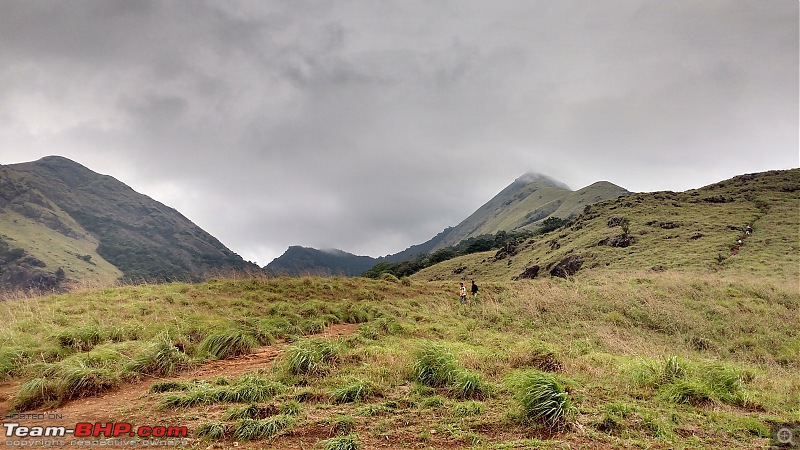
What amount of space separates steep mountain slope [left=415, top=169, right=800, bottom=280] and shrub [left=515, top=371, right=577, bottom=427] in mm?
36590

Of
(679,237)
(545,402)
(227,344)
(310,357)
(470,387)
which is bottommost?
(470,387)

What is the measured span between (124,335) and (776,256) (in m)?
54.3

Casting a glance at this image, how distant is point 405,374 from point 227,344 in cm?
520

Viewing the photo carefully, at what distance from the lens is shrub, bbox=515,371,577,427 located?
5.60 metres

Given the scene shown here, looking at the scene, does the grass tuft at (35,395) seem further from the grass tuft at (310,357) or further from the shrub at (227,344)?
the grass tuft at (310,357)

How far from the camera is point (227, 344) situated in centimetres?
964

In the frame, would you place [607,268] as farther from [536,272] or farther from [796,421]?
[796,421]

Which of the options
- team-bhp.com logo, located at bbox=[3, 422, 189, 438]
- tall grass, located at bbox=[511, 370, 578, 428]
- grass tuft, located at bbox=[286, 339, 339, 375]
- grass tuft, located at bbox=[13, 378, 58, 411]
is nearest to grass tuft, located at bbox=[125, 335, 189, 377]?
grass tuft, located at bbox=[13, 378, 58, 411]

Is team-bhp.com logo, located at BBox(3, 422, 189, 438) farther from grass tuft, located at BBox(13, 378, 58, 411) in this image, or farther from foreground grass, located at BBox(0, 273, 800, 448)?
grass tuft, located at BBox(13, 378, 58, 411)

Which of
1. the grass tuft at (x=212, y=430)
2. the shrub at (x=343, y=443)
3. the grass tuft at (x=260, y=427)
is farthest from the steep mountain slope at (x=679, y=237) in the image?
the grass tuft at (x=212, y=430)

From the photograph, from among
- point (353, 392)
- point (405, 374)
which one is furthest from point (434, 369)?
point (353, 392)

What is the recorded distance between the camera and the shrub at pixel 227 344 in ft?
30.6

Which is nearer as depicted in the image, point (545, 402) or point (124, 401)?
point (545, 402)

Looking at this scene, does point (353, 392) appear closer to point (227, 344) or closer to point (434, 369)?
point (434, 369)
